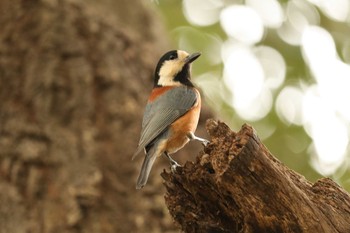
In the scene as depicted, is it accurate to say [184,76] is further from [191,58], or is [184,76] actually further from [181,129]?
[181,129]

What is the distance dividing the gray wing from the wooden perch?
97 centimetres

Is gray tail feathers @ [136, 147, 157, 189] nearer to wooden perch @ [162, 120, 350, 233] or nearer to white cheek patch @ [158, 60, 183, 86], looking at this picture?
wooden perch @ [162, 120, 350, 233]

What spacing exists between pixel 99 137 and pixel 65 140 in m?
0.36

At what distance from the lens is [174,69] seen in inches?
206

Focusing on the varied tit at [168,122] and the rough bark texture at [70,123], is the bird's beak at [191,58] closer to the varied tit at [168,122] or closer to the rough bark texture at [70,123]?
the varied tit at [168,122]

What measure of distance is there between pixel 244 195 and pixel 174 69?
2205 millimetres

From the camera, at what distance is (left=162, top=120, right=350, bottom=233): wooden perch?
315cm

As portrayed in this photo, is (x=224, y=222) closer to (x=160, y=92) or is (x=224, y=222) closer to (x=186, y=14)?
(x=160, y=92)

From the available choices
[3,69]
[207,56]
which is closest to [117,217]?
[3,69]

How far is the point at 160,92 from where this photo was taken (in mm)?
5000

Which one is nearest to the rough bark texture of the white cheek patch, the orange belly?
the white cheek patch

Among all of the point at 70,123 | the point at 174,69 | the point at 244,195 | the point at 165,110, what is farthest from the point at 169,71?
the point at 244,195

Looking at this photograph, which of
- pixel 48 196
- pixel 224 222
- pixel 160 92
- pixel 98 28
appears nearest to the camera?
pixel 224 222

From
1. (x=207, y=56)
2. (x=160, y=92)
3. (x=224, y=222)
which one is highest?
(x=224, y=222)
